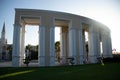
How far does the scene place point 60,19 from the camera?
2550cm

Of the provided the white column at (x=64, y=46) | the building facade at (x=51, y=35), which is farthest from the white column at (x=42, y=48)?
the white column at (x=64, y=46)

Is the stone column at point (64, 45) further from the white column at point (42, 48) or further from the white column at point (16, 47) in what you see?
the white column at point (16, 47)

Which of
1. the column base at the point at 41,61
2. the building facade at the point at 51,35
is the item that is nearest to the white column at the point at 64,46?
the building facade at the point at 51,35

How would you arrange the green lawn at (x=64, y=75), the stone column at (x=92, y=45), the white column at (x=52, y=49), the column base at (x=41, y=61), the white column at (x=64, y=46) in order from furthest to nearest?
the white column at (x=64, y=46)
the stone column at (x=92, y=45)
the white column at (x=52, y=49)
the column base at (x=41, y=61)
the green lawn at (x=64, y=75)

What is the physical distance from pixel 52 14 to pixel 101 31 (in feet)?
51.1

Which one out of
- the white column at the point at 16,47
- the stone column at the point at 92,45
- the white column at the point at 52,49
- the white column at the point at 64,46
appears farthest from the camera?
the white column at the point at 64,46

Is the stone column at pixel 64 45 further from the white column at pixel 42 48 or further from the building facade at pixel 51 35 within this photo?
the white column at pixel 42 48

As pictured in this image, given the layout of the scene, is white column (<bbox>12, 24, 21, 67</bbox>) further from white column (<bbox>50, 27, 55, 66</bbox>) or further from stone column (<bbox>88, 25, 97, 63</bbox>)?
stone column (<bbox>88, 25, 97, 63</bbox>)

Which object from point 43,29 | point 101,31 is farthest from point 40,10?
point 101,31

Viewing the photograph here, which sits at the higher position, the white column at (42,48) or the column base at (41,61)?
the white column at (42,48)

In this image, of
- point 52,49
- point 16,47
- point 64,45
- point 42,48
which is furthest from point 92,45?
point 16,47

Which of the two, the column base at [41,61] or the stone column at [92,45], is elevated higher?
the stone column at [92,45]

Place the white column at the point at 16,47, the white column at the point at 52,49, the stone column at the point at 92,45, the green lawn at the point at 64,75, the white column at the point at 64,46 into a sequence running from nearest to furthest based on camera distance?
the green lawn at the point at 64,75
the white column at the point at 16,47
the white column at the point at 52,49
the stone column at the point at 92,45
the white column at the point at 64,46

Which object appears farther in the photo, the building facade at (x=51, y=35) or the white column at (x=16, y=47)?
the building facade at (x=51, y=35)
